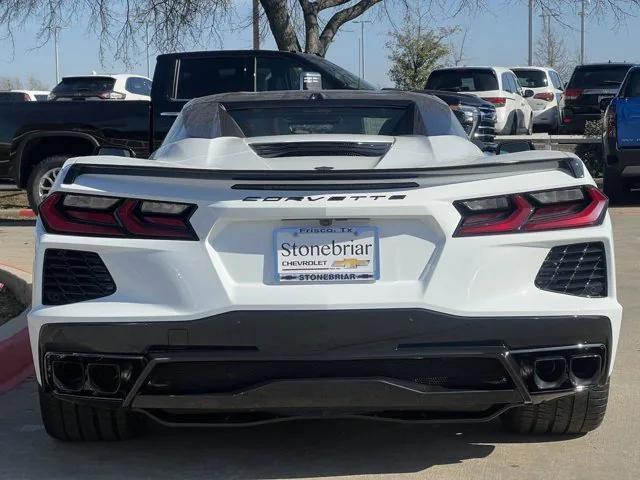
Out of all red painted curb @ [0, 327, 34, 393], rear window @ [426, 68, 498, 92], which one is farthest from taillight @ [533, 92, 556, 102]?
red painted curb @ [0, 327, 34, 393]

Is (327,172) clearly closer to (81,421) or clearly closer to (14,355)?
(81,421)

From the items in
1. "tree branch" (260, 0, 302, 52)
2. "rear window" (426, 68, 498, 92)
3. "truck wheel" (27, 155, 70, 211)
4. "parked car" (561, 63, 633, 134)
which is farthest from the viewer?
"parked car" (561, 63, 633, 134)

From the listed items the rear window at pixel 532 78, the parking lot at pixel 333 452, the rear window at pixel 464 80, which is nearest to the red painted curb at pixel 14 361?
the parking lot at pixel 333 452

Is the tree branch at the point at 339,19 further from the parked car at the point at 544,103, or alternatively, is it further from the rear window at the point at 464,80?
the parked car at the point at 544,103

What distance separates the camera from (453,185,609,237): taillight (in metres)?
3.78

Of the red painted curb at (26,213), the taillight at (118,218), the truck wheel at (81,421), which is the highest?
the taillight at (118,218)

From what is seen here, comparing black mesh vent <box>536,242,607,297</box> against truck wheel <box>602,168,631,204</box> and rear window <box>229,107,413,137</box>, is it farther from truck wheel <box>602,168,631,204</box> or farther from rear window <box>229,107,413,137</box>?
truck wheel <box>602,168,631,204</box>

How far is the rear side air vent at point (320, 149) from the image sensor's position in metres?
4.56

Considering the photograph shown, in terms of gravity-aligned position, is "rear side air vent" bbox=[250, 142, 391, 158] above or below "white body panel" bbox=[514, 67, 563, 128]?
above

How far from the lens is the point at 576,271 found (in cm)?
386

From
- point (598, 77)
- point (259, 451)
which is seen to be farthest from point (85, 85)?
point (259, 451)

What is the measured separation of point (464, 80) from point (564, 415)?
59.4 feet

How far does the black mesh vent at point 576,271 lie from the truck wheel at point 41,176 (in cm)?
926

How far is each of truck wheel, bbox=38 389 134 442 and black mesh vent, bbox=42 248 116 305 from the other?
1.90 ft
